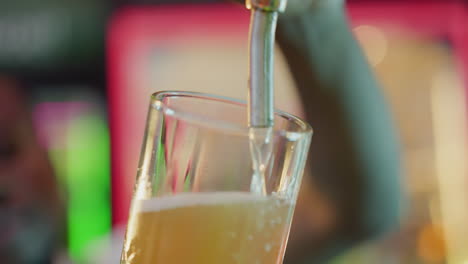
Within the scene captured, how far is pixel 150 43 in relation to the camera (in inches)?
107

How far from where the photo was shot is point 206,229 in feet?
1.77

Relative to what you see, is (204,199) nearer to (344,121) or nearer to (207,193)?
(207,193)

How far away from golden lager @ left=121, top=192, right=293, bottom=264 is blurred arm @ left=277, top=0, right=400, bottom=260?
37 cm

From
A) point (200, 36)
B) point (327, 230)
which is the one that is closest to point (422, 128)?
point (200, 36)

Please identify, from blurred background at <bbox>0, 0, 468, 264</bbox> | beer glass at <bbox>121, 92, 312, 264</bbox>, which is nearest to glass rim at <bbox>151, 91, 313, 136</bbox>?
beer glass at <bbox>121, 92, 312, 264</bbox>

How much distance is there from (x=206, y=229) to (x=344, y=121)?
50 cm

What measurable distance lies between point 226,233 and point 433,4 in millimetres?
2262

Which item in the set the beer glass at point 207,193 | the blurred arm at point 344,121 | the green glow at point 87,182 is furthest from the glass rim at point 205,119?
the green glow at point 87,182

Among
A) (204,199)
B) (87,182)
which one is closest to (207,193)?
(204,199)

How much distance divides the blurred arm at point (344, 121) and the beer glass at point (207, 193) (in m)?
0.35

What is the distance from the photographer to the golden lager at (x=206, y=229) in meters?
0.54

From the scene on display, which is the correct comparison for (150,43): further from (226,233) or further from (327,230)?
(226,233)

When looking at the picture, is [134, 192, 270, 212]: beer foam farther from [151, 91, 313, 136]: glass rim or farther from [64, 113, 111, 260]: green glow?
[64, 113, 111, 260]: green glow

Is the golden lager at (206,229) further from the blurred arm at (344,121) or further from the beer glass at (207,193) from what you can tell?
the blurred arm at (344,121)
